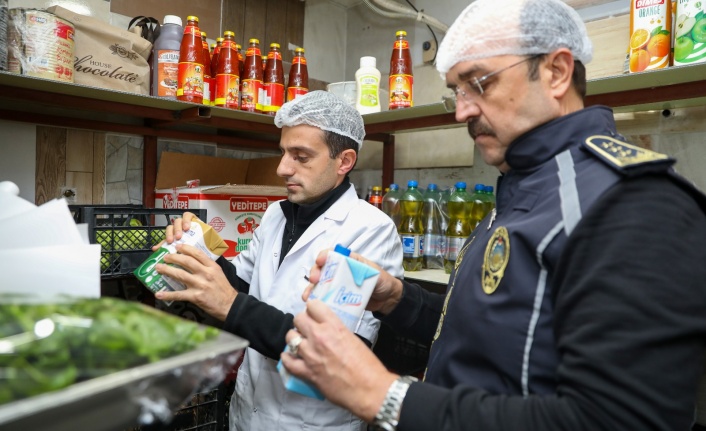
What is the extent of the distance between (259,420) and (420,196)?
1425mm

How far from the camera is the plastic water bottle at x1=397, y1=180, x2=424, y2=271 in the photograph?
2287mm

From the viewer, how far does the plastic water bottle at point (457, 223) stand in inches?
89.1

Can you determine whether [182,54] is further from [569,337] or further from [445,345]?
[569,337]

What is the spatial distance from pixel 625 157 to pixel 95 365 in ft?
2.49

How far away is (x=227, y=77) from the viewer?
2141 millimetres

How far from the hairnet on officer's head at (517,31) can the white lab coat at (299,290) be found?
69 centimetres

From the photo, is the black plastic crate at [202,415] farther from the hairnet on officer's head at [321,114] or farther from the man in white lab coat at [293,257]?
the hairnet on officer's head at [321,114]

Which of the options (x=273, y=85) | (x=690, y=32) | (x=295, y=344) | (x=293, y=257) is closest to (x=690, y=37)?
(x=690, y=32)

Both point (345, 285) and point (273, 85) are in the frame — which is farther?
point (273, 85)

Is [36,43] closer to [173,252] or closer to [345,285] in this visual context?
[173,252]

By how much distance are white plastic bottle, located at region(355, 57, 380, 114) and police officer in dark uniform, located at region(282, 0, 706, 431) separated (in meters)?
1.35

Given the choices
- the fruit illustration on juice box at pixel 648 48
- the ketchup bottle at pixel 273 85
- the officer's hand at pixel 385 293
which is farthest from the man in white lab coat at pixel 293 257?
the fruit illustration on juice box at pixel 648 48

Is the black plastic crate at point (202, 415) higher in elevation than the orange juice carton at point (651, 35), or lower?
lower

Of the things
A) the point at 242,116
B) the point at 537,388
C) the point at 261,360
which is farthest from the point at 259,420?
the point at 242,116
